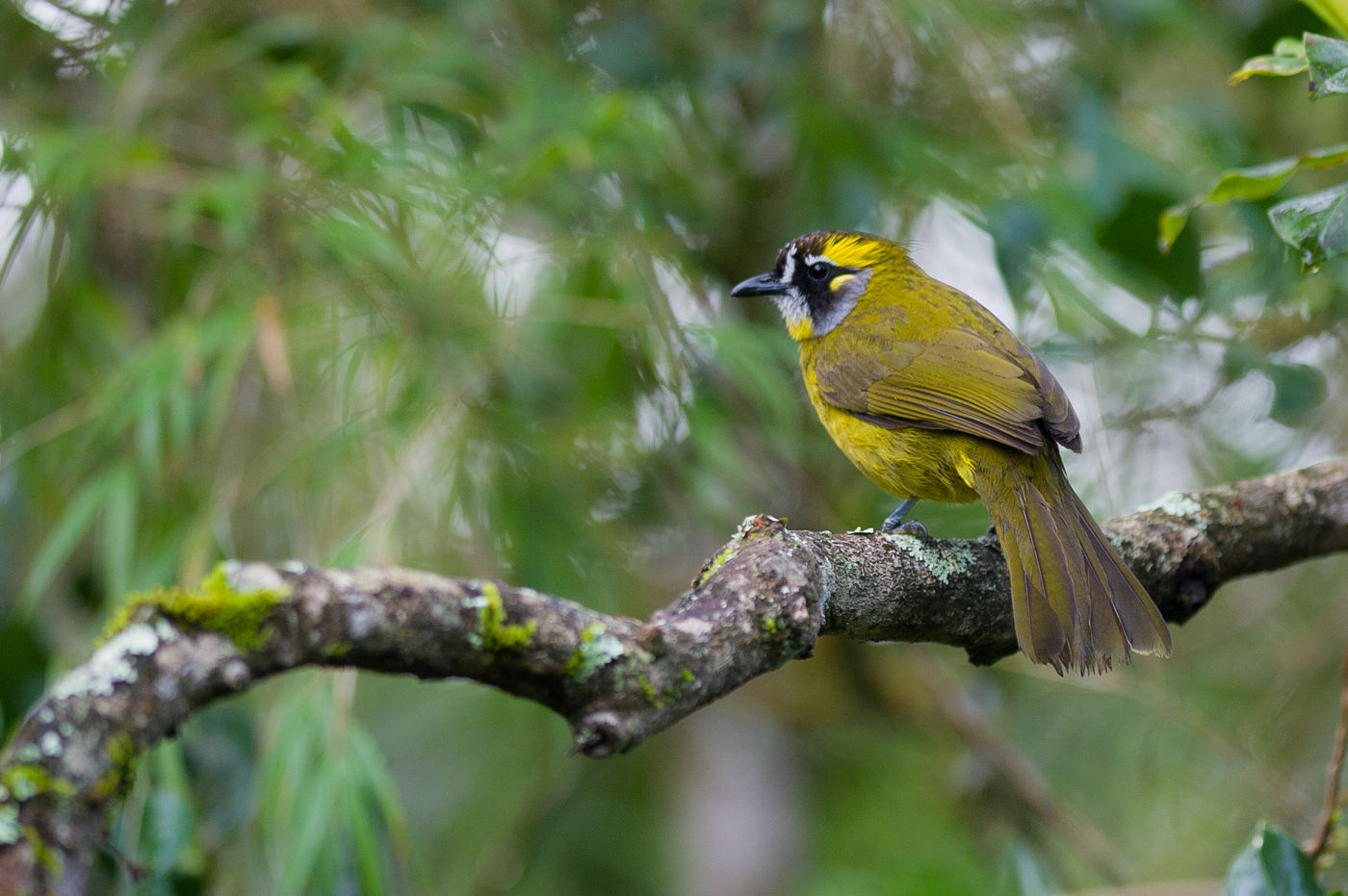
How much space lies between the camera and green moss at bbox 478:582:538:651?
1172 millimetres

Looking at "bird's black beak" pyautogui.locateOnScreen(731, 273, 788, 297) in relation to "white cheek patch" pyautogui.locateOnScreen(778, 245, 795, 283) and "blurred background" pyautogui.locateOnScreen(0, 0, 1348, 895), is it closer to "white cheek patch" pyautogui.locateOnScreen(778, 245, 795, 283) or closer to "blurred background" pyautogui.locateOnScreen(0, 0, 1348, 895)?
"white cheek patch" pyautogui.locateOnScreen(778, 245, 795, 283)

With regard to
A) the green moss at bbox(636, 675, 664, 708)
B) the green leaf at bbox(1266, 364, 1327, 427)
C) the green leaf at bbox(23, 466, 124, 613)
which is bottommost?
the green leaf at bbox(1266, 364, 1327, 427)

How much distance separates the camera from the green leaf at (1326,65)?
178 centimetres

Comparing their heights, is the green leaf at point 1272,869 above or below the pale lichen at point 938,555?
below

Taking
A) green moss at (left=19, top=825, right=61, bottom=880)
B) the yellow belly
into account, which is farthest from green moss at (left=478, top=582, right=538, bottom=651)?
the yellow belly

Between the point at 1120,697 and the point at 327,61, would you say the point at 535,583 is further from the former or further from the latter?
the point at 1120,697

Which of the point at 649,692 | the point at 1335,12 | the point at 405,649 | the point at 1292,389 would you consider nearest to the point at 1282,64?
the point at 1335,12

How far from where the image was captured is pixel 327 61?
3.86m

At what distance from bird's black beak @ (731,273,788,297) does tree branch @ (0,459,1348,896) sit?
77.4 inches

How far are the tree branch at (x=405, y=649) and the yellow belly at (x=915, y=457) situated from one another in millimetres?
1057

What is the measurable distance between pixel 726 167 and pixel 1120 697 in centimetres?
285

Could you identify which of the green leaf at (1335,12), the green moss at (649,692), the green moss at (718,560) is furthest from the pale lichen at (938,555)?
the green leaf at (1335,12)

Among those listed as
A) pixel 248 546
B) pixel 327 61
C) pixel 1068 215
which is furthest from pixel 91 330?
pixel 1068 215

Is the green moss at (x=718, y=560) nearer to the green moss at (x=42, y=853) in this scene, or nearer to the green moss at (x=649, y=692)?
the green moss at (x=649, y=692)
